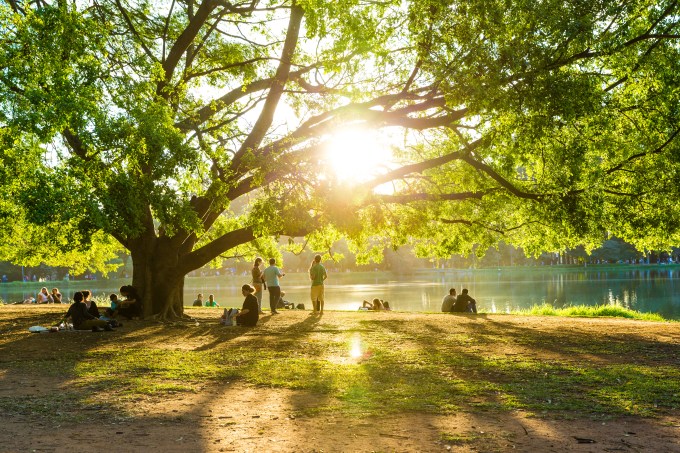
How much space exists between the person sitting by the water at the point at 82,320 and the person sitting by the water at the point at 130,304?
2.47m

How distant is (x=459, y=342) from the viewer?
1286 centimetres

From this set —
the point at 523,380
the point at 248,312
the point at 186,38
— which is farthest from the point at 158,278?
the point at 523,380

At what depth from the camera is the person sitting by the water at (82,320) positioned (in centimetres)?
1477

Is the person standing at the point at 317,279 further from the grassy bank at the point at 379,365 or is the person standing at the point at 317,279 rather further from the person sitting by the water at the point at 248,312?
the person sitting by the water at the point at 248,312

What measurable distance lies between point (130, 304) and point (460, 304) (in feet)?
35.1

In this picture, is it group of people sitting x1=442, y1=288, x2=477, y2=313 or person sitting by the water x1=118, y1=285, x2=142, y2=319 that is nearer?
person sitting by the water x1=118, y1=285, x2=142, y2=319

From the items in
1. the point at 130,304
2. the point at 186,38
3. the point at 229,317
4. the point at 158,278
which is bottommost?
the point at 229,317

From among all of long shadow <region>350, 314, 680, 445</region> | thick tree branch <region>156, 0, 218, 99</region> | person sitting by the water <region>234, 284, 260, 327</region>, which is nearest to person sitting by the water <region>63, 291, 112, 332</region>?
person sitting by the water <region>234, 284, 260, 327</region>

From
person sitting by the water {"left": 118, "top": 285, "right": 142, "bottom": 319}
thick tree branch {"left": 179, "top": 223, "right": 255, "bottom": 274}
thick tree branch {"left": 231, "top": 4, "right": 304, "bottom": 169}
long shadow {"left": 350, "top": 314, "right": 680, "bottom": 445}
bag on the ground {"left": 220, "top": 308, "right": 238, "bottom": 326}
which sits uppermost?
thick tree branch {"left": 231, "top": 4, "right": 304, "bottom": 169}

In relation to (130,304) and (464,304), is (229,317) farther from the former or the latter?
(464,304)

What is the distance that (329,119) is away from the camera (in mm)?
16578

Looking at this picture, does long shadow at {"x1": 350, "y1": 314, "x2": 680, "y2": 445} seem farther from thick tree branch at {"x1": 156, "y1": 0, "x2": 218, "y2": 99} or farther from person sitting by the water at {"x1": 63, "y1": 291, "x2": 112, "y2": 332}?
A: thick tree branch at {"x1": 156, "y1": 0, "x2": 218, "y2": 99}

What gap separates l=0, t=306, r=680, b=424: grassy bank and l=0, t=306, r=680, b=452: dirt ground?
0.35 metres

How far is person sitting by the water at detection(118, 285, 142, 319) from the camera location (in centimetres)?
1752
